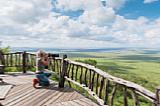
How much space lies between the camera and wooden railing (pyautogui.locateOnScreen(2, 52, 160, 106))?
16.9 ft

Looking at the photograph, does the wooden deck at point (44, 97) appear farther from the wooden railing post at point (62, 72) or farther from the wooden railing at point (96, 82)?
the wooden railing at point (96, 82)

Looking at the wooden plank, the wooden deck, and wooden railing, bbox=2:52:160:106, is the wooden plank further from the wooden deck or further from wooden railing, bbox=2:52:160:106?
wooden railing, bbox=2:52:160:106

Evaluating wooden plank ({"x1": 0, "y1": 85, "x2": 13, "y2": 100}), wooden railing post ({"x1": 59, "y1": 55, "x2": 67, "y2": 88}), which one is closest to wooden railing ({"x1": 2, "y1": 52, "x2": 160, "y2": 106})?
wooden railing post ({"x1": 59, "y1": 55, "x2": 67, "y2": 88})

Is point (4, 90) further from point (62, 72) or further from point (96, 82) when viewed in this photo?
point (96, 82)

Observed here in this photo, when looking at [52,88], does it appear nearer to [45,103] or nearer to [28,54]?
[45,103]

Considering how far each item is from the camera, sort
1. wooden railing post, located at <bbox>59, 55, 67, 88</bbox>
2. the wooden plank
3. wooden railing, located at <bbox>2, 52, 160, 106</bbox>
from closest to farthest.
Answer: wooden railing, located at <bbox>2, 52, 160, 106</bbox>
the wooden plank
wooden railing post, located at <bbox>59, 55, 67, 88</bbox>

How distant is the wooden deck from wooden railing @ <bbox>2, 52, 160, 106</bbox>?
40 cm

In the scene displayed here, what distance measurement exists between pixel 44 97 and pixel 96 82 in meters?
1.92

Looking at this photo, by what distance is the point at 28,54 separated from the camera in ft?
46.6

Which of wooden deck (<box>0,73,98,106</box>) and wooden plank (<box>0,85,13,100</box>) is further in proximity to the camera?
A: wooden plank (<box>0,85,13,100</box>)

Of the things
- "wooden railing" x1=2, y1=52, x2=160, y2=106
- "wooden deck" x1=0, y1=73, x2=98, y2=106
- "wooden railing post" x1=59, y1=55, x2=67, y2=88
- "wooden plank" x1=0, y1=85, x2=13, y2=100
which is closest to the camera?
"wooden railing" x1=2, y1=52, x2=160, y2=106

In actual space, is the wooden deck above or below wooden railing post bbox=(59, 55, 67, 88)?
below

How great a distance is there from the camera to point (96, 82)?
24.7 feet

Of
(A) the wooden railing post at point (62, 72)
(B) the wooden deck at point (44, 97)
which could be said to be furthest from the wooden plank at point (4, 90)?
(A) the wooden railing post at point (62, 72)
